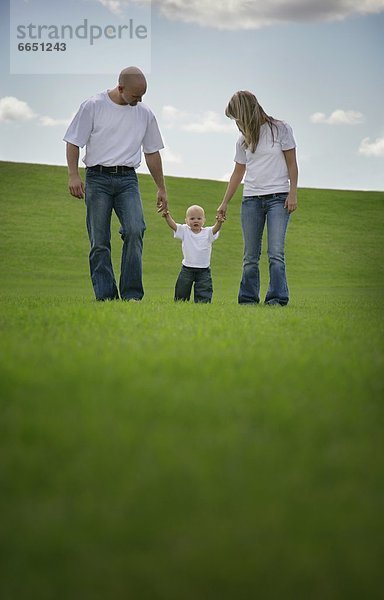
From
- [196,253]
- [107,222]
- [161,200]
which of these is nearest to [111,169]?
[107,222]

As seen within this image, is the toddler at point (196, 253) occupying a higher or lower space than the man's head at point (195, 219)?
lower

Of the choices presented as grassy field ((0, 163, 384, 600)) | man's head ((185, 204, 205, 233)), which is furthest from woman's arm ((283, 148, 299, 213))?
grassy field ((0, 163, 384, 600))

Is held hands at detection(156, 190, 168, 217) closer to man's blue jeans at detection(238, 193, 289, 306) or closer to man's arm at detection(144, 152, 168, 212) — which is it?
man's arm at detection(144, 152, 168, 212)

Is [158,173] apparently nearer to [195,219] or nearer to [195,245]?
[195,219]

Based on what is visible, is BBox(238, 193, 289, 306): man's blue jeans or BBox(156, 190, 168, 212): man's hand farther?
BBox(156, 190, 168, 212): man's hand

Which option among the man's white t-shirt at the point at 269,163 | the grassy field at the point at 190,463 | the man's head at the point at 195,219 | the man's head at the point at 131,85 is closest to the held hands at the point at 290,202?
the man's white t-shirt at the point at 269,163

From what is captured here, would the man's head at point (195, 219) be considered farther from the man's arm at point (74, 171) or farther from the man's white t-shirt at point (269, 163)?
the man's arm at point (74, 171)

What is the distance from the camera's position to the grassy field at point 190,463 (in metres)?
1.51

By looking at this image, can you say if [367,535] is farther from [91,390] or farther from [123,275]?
[123,275]

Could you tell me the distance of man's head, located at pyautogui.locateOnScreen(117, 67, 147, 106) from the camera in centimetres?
807

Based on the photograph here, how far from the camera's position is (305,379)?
129 inches

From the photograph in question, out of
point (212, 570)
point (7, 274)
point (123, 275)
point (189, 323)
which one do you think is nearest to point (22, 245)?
point (7, 274)

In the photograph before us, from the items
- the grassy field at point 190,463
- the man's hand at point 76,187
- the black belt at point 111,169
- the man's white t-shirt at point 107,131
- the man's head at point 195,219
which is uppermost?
the man's white t-shirt at point 107,131

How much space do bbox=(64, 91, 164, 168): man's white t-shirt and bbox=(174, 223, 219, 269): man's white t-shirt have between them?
1452 millimetres
